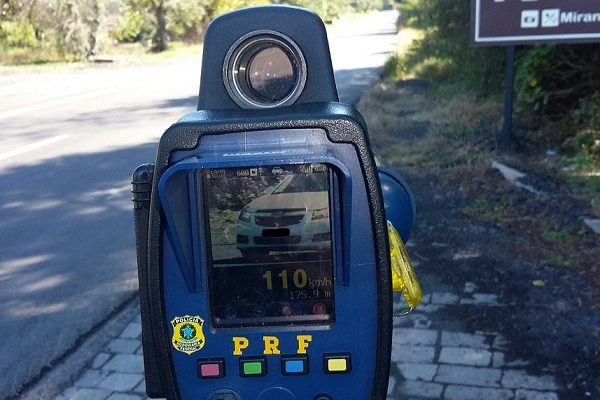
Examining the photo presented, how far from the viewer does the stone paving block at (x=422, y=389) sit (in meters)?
3.58

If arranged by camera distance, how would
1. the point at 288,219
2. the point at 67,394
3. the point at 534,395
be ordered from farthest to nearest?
the point at 67,394 < the point at 534,395 < the point at 288,219

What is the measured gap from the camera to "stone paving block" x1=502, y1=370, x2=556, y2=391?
3.58m

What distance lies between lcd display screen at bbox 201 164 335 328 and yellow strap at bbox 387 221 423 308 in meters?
0.24

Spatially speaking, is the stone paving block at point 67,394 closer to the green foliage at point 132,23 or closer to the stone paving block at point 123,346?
the stone paving block at point 123,346

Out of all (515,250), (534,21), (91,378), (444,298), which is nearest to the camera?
(91,378)

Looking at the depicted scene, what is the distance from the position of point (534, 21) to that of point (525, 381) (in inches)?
210

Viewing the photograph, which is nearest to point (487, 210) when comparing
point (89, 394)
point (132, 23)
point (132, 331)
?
point (132, 331)

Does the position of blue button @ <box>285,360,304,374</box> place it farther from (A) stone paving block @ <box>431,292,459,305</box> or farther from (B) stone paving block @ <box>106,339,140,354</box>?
(A) stone paving block @ <box>431,292,459,305</box>

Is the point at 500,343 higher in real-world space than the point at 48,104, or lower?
higher

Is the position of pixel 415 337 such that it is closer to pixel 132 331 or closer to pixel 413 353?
pixel 413 353

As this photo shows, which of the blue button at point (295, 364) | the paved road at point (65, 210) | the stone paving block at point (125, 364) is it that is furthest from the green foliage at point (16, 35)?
the blue button at point (295, 364)

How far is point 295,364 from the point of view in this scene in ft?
6.68

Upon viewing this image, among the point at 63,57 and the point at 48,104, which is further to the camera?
the point at 63,57

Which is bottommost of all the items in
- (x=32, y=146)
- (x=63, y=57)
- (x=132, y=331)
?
(x=63, y=57)
